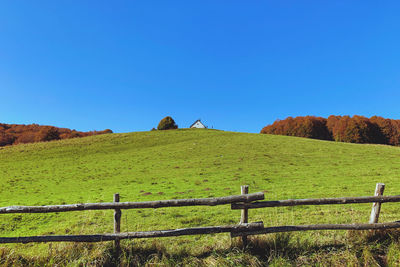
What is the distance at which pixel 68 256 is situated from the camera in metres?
4.85

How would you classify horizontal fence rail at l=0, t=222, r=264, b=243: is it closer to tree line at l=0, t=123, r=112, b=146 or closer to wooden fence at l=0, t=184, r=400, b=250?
wooden fence at l=0, t=184, r=400, b=250

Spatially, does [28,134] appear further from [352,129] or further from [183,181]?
[352,129]

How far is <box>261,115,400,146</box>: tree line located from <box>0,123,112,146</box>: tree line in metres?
77.6

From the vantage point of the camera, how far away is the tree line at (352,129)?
6850cm

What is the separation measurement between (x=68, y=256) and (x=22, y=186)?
19.1 m

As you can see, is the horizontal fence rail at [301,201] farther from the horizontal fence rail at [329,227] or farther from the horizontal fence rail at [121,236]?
the horizontal fence rail at [329,227]

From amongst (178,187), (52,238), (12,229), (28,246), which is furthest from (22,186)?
(52,238)

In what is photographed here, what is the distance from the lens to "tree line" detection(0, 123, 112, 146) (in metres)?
52.7

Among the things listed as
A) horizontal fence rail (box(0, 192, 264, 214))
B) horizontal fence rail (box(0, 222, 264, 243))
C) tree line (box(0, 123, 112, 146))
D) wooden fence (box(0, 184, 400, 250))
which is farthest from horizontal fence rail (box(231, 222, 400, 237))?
tree line (box(0, 123, 112, 146))

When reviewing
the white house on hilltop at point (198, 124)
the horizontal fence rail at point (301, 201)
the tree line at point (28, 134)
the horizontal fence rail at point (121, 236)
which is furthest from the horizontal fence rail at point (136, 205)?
the white house on hilltop at point (198, 124)

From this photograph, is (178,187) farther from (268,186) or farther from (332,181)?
(332,181)

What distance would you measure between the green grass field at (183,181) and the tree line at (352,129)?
4446cm

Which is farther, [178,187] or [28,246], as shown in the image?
[178,187]

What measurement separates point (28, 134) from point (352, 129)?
4105 inches
